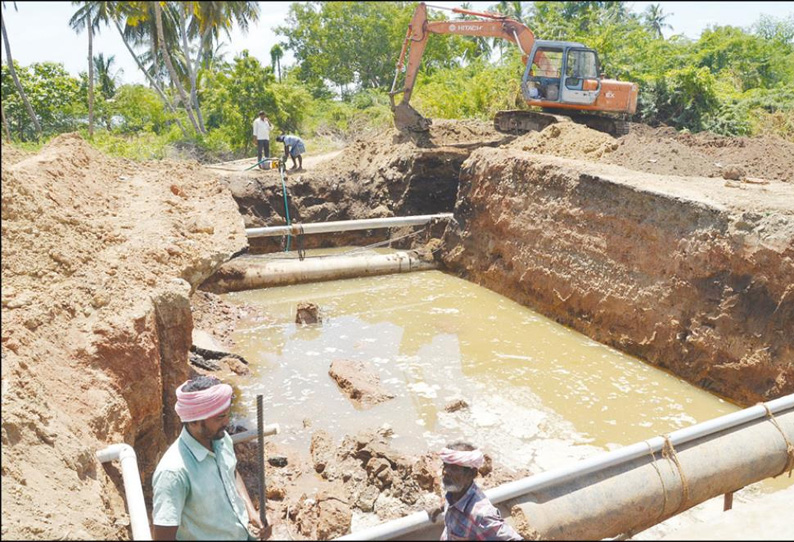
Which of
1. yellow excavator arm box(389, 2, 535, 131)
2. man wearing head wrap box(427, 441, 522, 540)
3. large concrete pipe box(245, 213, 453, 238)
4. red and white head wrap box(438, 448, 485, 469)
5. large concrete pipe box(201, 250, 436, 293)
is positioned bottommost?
large concrete pipe box(201, 250, 436, 293)

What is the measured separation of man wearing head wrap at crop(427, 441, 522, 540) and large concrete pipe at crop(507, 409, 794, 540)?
1.85 ft

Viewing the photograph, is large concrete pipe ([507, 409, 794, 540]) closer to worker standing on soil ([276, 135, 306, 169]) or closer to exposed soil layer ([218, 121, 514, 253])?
exposed soil layer ([218, 121, 514, 253])

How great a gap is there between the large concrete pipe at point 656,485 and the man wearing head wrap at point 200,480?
1750mm

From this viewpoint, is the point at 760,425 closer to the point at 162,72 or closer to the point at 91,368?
the point at 91,368

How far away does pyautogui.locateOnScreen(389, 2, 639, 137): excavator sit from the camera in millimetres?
14570

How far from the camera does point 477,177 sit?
1235cm

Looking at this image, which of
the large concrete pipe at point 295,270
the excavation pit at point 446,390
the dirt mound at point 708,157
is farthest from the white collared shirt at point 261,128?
the dirt mound at point 708,157

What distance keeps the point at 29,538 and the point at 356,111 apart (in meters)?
26.1

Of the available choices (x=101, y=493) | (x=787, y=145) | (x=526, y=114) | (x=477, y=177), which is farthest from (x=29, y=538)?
(x=526, y=114)

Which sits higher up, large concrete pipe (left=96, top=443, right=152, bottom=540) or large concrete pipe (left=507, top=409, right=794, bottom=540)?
large concrete pipe (left=96, top=443, right=152, bottom=540)

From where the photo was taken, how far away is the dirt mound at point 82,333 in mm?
2928

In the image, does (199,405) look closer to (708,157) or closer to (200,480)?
(200,480)

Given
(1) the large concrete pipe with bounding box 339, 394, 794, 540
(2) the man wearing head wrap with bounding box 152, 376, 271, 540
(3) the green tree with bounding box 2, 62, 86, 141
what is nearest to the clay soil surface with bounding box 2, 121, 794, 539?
(2) the man wearing head wrap with bounding box 152, 376, 271, 540

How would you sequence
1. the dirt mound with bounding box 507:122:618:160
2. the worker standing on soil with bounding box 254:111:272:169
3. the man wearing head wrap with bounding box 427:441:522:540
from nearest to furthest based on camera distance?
1. the man wearing head wrap with bounding box 427:441:522:540
2. the dirt mound with bounding box 507:122:618:160
3. the worker standing on soil with bounding box 254:111:272:169
